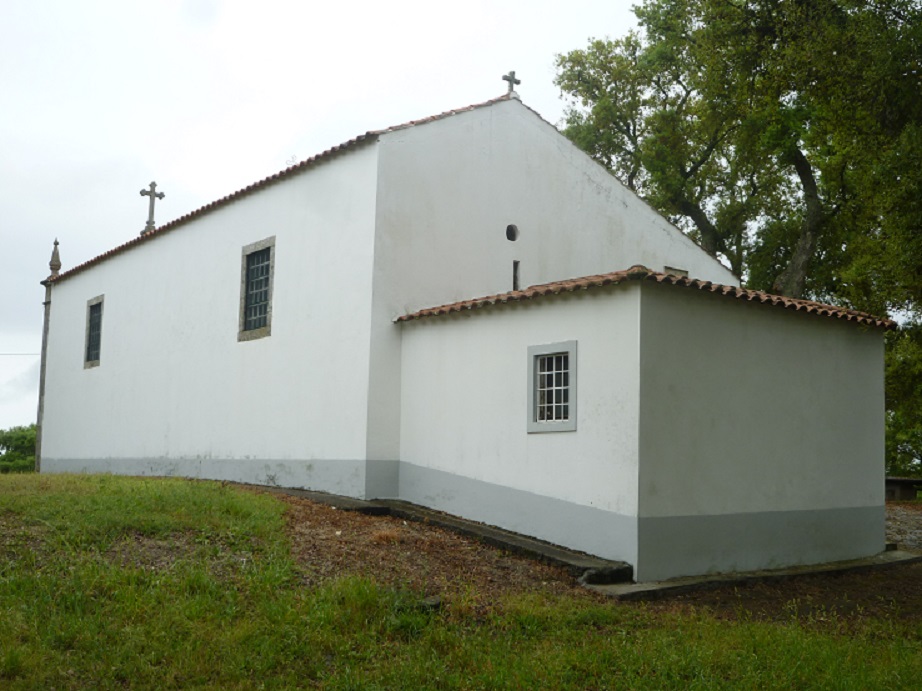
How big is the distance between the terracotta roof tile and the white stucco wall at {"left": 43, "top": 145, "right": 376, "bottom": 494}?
157cm

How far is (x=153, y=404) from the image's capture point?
2069 cm

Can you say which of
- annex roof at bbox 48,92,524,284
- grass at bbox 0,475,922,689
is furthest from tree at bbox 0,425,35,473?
grass at bbox 0,475,922,689

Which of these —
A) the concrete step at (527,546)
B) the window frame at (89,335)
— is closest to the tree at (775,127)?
the concrete step at (527,546)

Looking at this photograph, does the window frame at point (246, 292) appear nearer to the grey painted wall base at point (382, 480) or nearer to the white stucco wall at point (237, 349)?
the white stucco wall at point (237, 349)

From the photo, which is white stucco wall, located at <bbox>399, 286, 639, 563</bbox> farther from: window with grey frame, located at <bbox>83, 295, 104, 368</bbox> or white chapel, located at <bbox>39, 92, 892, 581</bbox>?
window with grey frame, located at <bbox>83, 295, 104, 368</bbox>

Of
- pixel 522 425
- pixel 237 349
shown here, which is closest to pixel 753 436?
pixel 522 425

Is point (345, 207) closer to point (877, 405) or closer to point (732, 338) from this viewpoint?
point (732, 338)

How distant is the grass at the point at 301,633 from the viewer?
772cm

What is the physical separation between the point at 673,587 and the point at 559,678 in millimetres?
3590

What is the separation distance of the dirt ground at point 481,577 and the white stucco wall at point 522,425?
823 millimetres

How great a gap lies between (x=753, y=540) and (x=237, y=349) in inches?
382

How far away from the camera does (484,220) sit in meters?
16.2

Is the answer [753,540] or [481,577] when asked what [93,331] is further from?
[753,540]

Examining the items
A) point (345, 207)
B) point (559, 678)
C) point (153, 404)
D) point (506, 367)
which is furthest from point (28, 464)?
point (559, 678)
